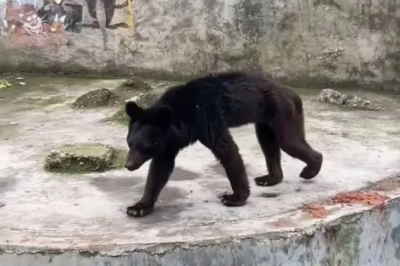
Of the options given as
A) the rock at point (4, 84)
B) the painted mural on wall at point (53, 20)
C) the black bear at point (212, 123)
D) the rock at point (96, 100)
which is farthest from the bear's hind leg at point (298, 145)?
the rock at point (4, 84)

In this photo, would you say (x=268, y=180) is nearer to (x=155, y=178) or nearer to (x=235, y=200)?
(x=235, y=200)

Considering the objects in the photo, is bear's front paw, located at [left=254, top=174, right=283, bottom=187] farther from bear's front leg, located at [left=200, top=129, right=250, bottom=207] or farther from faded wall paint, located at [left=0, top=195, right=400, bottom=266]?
faded wall paint, located at [left=0, top=195, right=400, bottom=266]

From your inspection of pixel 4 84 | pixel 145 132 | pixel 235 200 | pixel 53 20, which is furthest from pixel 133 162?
pixel 53 20

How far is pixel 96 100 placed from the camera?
24.1 feet

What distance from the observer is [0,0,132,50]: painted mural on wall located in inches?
363

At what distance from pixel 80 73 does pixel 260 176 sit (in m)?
4.95

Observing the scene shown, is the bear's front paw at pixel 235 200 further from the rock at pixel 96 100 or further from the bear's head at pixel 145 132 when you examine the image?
the rock at pixel 96 100

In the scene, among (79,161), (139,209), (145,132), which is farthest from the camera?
(79,161)

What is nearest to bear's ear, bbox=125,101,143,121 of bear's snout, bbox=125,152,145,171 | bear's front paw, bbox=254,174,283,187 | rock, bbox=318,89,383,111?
bear's snout, bbox=125,152,145,171

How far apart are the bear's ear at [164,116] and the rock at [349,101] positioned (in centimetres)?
355

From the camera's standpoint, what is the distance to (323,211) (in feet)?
14.1

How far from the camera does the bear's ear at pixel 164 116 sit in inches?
161

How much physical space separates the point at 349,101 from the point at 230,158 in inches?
132

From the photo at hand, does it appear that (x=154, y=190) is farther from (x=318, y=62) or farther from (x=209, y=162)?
(x=318, y=62)
